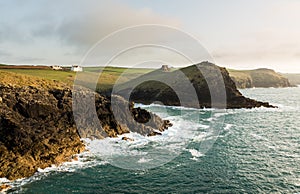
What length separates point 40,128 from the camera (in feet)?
146

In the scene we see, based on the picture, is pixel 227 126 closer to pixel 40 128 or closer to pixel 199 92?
pixel 40 128

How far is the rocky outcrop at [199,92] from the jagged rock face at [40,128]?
56.1 meters

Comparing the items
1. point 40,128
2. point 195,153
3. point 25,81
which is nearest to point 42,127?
point 40,128

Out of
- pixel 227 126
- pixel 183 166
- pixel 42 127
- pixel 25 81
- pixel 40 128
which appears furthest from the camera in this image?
pixel 227 126

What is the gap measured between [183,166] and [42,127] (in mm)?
25169

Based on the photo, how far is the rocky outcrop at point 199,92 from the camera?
109875 millimetres

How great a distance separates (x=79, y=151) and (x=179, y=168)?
713 inches

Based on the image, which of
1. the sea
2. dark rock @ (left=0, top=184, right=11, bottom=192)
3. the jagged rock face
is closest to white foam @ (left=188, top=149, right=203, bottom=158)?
the sea

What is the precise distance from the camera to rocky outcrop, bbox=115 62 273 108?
109875 mm

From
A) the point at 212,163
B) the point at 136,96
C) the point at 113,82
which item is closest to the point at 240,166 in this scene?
the point at 212,163

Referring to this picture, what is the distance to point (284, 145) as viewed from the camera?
50.2 m

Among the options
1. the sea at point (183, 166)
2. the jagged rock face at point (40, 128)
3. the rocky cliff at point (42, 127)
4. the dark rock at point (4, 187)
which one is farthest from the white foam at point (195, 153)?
the dark rock at point (4, 187)

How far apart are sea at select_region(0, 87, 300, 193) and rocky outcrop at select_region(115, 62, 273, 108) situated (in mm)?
49058

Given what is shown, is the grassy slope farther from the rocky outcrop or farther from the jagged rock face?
the rocky outcrop
